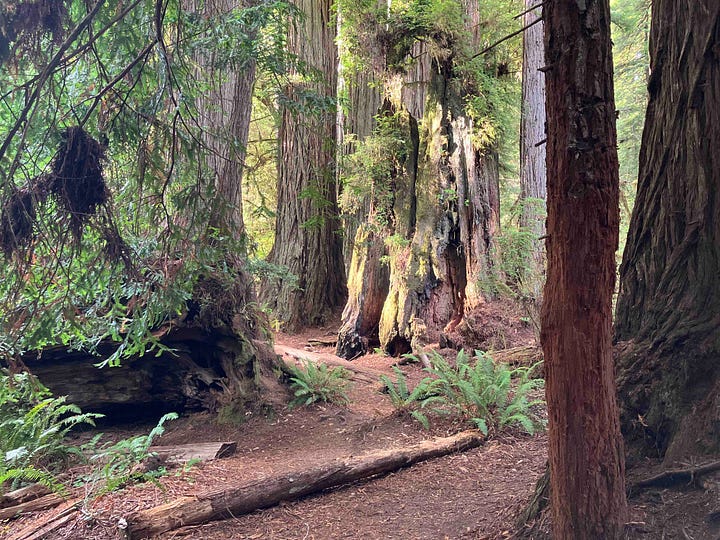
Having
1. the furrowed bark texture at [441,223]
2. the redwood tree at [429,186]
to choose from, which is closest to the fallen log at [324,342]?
the redwood tree at [429,186]

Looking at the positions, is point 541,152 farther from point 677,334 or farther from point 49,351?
point 49,351

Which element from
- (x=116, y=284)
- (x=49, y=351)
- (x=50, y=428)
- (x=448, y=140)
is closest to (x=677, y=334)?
(x=116, y=284)

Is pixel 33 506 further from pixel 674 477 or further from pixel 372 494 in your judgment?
pixel 674 477

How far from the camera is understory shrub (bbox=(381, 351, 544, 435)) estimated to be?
553cm

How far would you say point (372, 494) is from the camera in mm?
4398

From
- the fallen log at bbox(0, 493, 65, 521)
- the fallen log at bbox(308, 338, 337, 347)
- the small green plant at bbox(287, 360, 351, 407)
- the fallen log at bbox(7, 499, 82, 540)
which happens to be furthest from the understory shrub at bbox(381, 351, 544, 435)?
the fallen log at bbox(308, 338, 337, 347)

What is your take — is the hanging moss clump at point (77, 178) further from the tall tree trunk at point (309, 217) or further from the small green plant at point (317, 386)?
the tall tree trunk at point (309, 217)

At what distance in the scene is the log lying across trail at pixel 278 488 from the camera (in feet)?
12.2

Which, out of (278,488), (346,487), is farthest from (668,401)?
(278,488)

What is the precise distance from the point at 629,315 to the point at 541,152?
7566 mm

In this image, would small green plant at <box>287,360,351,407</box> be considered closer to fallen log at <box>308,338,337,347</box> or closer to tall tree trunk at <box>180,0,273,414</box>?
tall tree trunk at <box>180,0,273,414</box>

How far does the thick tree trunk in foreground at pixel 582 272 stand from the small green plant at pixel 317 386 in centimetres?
454

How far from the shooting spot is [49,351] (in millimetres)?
6070

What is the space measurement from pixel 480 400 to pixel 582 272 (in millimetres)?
3752
